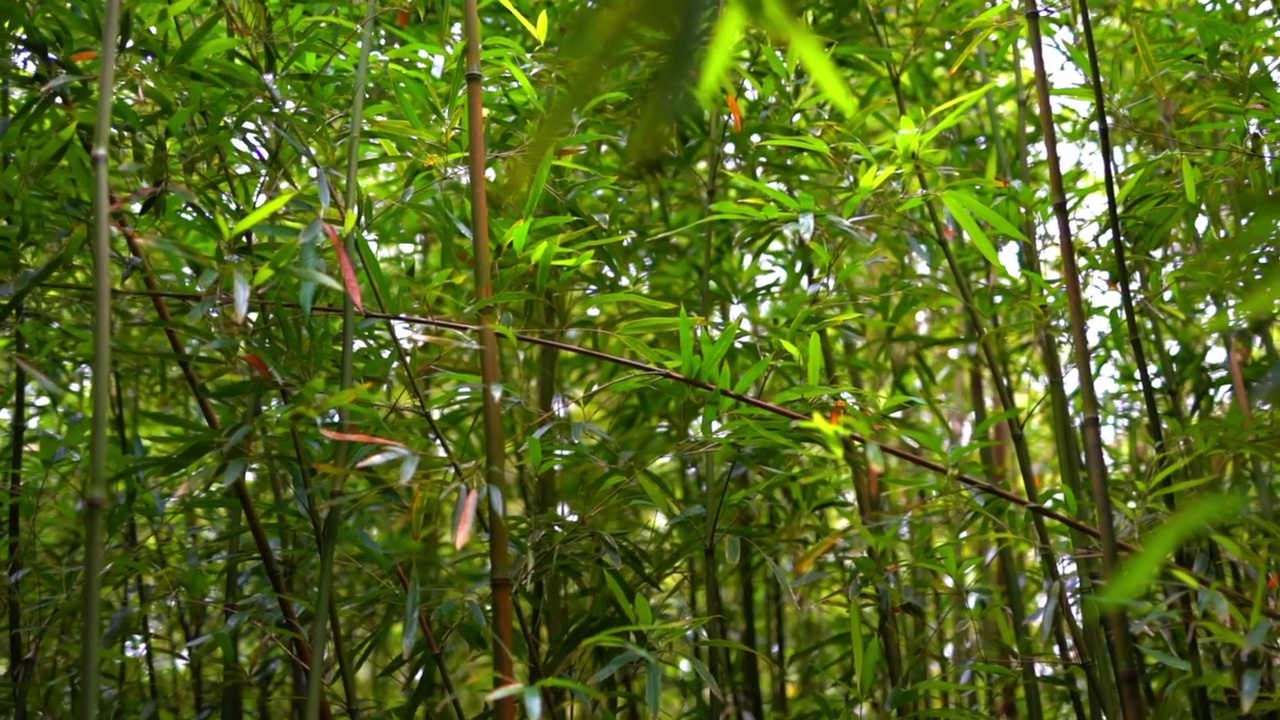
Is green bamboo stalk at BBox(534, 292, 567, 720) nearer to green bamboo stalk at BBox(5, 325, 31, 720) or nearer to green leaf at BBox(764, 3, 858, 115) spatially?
green bamboo stalk at BBox(5, 325, 31, 720)

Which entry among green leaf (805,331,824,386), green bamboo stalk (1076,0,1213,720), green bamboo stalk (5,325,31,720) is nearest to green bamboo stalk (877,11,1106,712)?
green bamboo stalk (1076,0,1213,720)

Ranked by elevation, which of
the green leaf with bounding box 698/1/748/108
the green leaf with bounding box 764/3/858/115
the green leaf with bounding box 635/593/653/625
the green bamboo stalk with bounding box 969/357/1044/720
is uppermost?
the green leaf with bounding box 698/1/748/108

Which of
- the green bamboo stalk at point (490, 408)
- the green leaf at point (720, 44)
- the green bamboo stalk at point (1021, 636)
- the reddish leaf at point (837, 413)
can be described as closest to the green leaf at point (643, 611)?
the green bamboo stalk at point (490, 408)

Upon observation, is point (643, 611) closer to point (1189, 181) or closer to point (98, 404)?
point (98, 404)

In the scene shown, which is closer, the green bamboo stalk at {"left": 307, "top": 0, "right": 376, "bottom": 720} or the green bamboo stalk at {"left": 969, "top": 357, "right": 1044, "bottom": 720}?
the green bamboo stalk at {"left": 307, "top": 0, "right": 376, "bottom": 720}

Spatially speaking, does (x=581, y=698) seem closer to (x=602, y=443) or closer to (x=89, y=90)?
(x=602, y=443)

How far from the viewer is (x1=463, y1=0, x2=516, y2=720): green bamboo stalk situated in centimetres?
123

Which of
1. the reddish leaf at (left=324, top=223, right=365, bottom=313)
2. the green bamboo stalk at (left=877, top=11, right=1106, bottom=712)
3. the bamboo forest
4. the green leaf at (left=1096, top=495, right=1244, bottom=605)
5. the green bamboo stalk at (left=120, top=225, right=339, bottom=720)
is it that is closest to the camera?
the green leaf at (left=1096, top=495, right=1244, bottom=605)

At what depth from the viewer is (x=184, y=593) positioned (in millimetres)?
1845

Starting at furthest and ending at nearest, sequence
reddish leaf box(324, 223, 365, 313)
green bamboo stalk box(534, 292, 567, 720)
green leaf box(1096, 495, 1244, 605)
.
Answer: green bamboo stalk box(534, 292, 567, 720) < reddish leaf box(324, 223, 365, 313) < green leaf box(1096, 495, 1244, 605)

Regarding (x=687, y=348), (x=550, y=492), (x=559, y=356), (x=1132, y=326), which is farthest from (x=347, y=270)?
(x=559, y=356)

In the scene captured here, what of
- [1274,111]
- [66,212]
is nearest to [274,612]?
[66,212]

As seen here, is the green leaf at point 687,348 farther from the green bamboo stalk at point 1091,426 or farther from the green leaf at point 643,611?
the green bamboo stalk at point 1091,426

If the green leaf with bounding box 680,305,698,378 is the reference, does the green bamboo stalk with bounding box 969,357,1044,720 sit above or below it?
below
